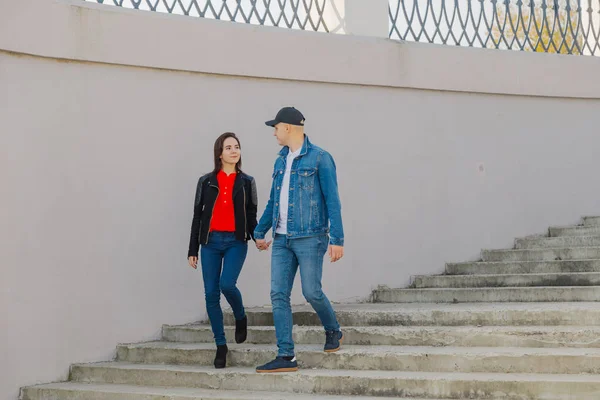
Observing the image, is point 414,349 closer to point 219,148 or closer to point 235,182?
point 235,182

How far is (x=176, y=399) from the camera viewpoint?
6223mm

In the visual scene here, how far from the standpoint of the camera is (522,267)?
27.4 ft

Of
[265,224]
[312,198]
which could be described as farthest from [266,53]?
[312,198]

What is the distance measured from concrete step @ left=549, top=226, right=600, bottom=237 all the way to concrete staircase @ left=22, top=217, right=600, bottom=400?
78 centimetres

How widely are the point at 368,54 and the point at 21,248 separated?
3.63m

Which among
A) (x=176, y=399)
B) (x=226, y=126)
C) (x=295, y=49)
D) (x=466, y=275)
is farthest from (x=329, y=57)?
(x=176, y=399)

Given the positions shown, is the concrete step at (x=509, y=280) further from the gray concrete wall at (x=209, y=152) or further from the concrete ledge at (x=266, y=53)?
the concrete ledge at (x=266, y=53)

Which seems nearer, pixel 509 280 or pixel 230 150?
pixel 230 150

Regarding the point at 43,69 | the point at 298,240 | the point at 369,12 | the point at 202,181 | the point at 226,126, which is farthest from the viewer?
the point at 369,12

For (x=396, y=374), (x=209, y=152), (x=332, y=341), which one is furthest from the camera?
(x=209, y=152)

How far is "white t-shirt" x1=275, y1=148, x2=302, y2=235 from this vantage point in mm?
6277

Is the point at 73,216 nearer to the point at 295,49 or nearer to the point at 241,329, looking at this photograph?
the point at 241,329

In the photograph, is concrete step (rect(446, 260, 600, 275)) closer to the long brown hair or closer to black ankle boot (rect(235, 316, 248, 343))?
black ankle boot (rect(235, 316, 248, 343))

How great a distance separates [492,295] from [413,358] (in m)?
1.76
